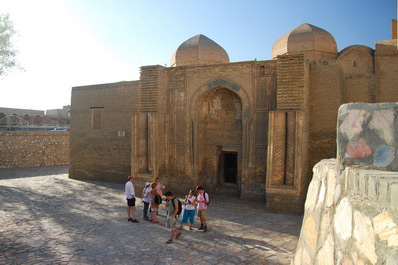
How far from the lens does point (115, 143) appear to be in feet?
49.9

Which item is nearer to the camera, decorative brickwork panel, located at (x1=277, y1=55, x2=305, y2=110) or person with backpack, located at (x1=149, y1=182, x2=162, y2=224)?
person with backpack, located at (x1=149, y1=182, x2=162, y2=224)

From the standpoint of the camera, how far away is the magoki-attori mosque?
975 cm

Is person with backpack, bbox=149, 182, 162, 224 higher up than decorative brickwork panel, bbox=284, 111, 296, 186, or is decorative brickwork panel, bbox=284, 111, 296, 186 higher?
decorative brickwork panel, bbox=284, 111, 296, 186

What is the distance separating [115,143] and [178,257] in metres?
9.97

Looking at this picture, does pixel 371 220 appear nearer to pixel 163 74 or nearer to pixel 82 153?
pixel 163 74

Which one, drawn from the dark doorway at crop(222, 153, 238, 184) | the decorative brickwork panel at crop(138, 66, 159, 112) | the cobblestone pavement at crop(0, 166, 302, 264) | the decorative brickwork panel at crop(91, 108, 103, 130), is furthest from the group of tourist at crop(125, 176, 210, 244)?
the decorative brickwork panel at crop(91, 108, 103, 130)

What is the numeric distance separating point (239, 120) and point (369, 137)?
9.93 meters

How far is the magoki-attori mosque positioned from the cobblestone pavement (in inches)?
57.7

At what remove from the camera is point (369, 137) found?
2520 millimetres

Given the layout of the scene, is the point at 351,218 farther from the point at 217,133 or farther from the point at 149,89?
the point at 149,89

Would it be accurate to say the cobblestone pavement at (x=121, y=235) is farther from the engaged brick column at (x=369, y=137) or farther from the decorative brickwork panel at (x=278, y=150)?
the engaged brick column at (x=369, y=137)

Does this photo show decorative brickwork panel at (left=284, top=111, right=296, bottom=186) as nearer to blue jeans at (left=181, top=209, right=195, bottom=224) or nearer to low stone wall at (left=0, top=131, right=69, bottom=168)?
blue jeans at (left=181, top=209, right=195, bottom=224)

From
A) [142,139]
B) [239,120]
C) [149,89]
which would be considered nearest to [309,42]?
[239,120]

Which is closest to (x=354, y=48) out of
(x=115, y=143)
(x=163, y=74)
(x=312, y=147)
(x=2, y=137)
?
(x=312, y=147)
